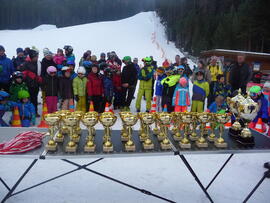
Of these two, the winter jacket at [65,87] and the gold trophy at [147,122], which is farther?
the winter jacket at [65,87]

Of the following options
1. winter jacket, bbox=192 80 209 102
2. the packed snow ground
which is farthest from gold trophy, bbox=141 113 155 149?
winter jacket, bbox=192 80 209 102

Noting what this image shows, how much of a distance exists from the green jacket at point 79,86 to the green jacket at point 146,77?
1.57m

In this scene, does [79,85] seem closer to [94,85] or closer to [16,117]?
[94,85]

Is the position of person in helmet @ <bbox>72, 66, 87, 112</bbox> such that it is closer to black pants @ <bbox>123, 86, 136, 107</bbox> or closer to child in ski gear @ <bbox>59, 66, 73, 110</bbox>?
child in ski gear @ <bbox>59, 66, 73, 110</bbox>

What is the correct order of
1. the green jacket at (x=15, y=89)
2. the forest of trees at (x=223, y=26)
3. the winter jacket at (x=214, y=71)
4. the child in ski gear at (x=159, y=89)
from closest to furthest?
the green jacket at (x=15, y=89), the child in ski gear at (x=159, y=89), the winter jacket at (x=214, y=71), the forest of trees at (x=223, y=26)

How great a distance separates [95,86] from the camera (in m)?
5.71

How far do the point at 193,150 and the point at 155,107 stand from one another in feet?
15.3

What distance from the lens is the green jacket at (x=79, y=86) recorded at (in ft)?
18.3

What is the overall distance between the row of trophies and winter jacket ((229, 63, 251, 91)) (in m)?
3.78

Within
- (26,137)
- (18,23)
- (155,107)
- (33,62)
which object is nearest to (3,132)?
(26,137)

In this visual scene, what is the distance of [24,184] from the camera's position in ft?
10.2

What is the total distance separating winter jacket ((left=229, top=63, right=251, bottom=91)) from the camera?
593 centimetres

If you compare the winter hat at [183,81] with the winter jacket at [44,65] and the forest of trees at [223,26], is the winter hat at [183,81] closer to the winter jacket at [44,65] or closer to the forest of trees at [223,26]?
the winter jacket at [44,65]

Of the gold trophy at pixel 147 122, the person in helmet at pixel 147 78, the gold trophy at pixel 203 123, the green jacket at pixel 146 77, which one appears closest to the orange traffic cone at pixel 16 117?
the person in helmet at pixel 147 78
